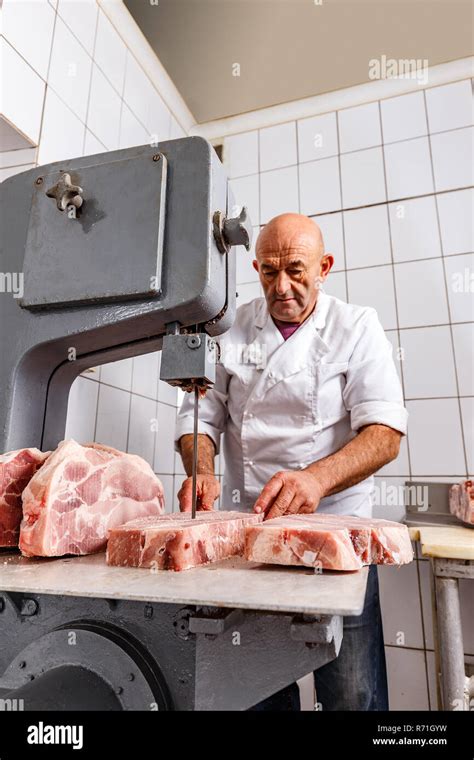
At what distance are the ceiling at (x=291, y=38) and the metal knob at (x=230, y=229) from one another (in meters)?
1.96

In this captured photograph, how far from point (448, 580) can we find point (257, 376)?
3.40ft

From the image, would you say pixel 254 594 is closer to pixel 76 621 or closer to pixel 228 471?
pixel 76 621

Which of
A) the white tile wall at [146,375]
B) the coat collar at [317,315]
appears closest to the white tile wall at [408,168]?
the coat collar at [317,315]

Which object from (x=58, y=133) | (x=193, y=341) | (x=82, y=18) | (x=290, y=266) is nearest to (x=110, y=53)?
(x=82, y=18)

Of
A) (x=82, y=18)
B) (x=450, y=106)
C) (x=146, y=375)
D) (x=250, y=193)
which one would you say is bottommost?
(x=146, y=375)

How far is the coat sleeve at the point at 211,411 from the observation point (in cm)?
208

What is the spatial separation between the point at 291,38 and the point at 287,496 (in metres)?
2.50

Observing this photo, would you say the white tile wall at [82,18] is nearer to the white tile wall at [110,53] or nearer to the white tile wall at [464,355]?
the white tile wall at [110,53]

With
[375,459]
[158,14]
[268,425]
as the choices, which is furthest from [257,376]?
[158,14]

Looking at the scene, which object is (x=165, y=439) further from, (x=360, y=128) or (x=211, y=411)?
(x=360, y=128)

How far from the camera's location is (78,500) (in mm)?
1097

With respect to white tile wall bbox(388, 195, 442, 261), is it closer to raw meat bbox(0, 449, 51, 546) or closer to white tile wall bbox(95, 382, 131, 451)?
white tile wall bbox(95, 382, 131, 451)

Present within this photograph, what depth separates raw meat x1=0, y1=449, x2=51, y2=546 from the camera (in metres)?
1.11

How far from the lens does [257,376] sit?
212 centimetres
